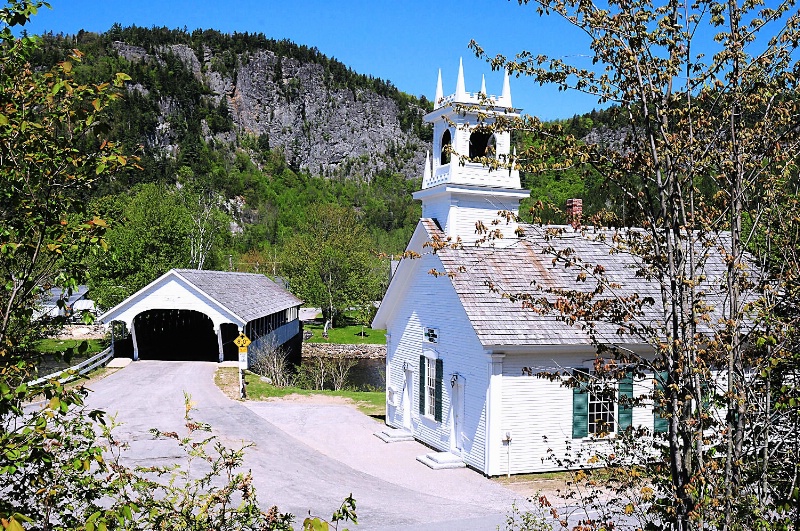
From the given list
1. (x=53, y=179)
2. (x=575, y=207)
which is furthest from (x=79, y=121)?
(x=575, y=207)

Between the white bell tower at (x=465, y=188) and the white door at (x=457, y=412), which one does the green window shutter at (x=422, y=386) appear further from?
the white bell tower at (x=465, y=188)

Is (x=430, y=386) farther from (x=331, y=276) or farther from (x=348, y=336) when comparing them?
(x=331, y=276)

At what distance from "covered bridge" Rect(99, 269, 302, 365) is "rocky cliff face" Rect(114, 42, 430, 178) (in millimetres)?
142626

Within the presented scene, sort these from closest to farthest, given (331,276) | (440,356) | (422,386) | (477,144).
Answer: (440,356) < (422,386) < (477,144) < (331,276)

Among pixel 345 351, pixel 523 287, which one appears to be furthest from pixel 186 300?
pixel 523 287

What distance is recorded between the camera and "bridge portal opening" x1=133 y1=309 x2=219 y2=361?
36.9m

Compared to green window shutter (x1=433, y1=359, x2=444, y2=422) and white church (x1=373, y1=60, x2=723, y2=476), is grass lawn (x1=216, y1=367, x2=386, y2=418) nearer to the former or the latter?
white church (x1=373, y1=60, x2=723, y2=476)

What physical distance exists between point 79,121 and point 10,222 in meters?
0.76

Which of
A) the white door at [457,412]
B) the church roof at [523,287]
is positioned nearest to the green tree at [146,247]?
the church roof at [523,287]

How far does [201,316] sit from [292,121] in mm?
159726

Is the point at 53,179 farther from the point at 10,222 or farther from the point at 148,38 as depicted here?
the point at 148,38

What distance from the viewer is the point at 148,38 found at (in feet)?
598

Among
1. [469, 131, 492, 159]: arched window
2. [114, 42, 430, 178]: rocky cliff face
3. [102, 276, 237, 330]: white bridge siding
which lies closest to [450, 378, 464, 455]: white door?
[469, 131, 492, 159]: arched window

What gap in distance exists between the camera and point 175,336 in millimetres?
41125
